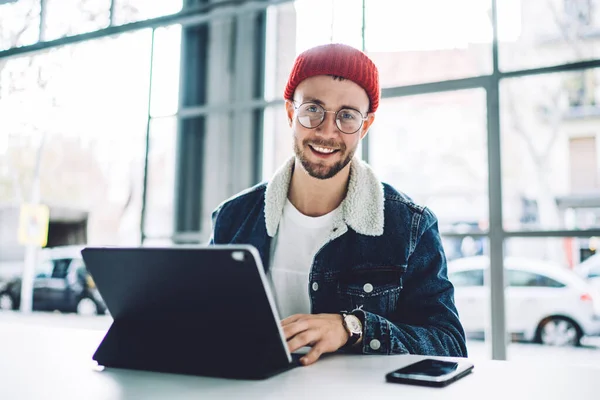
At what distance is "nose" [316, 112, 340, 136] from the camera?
143 centimetres

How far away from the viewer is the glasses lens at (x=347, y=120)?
143 cm

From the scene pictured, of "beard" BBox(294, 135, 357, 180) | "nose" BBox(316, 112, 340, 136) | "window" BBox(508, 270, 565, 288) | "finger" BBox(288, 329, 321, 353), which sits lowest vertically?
"window" BBox(508, 270, 565, 288)

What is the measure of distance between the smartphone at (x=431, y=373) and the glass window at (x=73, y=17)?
3233 mm

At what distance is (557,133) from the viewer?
12.3 feet

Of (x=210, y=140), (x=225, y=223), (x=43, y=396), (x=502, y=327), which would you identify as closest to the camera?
(x=43, y=396)

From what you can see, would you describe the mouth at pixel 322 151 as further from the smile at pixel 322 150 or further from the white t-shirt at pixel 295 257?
the white t-shirt at pixel 295 257

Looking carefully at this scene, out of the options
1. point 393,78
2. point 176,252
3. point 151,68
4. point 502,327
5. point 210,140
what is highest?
point 151,68

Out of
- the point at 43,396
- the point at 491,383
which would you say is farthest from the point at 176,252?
the point at 491,383

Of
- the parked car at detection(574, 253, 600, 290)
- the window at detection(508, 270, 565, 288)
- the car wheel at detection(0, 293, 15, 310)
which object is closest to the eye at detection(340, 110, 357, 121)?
the parked car at detection(574, 253, 600, 290)

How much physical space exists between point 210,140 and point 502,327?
1776 millimetres

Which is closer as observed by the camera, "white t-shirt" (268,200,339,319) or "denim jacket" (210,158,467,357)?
"denim jacket" (210,158,467,357)

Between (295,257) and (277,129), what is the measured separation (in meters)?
1.60

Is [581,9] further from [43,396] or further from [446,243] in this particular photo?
[43,396]

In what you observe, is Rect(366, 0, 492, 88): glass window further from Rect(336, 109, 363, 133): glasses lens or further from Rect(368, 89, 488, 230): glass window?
Rect(336, 109, 363, 133): glasses lens
